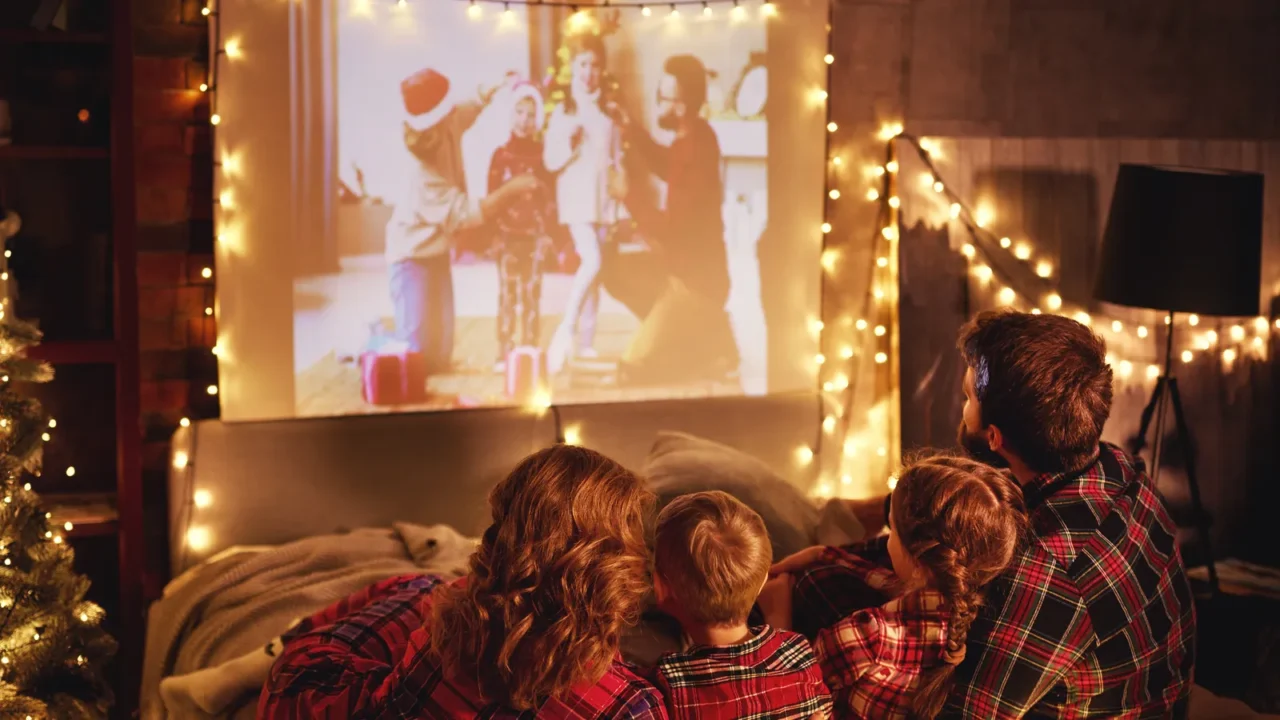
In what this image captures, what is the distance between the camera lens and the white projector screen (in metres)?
3.36

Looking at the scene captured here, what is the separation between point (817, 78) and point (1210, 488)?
2.19 m

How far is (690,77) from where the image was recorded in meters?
3.75

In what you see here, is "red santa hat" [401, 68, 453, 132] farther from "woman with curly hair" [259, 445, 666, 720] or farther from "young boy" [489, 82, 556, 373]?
"woman with curly hair" [259, 445, 666, 720]

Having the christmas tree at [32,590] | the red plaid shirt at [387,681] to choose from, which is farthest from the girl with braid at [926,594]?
the christmas tree at [32,590]

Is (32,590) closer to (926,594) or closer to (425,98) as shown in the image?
(425,98)

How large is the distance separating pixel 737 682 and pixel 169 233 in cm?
241

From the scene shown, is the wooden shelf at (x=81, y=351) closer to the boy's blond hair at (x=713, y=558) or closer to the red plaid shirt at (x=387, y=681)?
the red plaid shirt at (x=387, y=681)

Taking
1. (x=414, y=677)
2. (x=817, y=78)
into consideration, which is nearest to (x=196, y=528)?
(x=414, y=677)

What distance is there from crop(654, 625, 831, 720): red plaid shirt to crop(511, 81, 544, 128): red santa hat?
2240 mm

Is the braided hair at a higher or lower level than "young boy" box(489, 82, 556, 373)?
lower

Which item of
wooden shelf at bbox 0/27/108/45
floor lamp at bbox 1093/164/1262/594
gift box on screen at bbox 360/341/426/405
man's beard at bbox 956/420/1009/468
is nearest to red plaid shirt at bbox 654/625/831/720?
man's beard at bbox 956/420/1009/468

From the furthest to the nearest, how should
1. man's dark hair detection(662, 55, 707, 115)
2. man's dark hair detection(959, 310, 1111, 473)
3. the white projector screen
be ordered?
man's dark hair detection(662, 55, 707, 115) → the white projector screen → man's dark hair detection(959, 310, 1111, 473)

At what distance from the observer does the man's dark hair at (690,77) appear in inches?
147

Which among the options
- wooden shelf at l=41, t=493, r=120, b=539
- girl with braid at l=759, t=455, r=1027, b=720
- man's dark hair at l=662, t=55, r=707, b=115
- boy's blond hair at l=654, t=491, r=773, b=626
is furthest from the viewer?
man's dark hair at l=662, t=55, r=707, b=115
